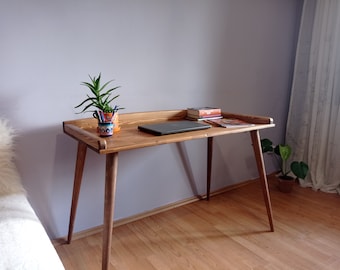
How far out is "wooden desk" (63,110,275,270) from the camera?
3.66 ft

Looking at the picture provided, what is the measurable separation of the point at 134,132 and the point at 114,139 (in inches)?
7.2

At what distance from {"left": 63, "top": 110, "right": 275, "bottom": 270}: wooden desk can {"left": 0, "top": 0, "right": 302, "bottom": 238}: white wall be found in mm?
123

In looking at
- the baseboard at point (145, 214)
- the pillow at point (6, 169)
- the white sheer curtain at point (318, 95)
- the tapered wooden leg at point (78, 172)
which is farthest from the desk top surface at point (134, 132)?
the white sheer curtain at point (318, 95)

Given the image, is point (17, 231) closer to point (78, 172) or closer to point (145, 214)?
point (78, 172)

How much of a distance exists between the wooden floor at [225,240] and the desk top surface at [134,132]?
0.67 meters

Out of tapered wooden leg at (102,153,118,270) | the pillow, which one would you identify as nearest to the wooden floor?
tapered wooden leg at (102,153,118,270)

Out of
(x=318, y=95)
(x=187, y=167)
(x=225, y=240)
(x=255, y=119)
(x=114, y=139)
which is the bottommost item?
(x=225, y=240)

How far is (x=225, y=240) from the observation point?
1.63 m

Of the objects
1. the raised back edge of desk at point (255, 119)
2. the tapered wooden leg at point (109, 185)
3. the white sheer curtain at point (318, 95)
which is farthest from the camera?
the white sheer curtain at point (318, 95)

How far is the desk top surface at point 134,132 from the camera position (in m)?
1.11

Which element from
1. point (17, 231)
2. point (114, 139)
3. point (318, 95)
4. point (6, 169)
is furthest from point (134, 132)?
point (318, 95)

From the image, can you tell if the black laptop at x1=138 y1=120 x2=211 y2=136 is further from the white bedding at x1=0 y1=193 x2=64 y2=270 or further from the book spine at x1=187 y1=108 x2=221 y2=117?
the white bedding at x1=0 y1=193 x2=64 y2=270

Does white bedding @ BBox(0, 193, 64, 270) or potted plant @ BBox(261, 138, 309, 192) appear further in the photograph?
potted plant @ BBox(261, 138, 309, 192)

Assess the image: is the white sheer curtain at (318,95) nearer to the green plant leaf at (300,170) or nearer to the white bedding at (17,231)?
the green plant leaf at (300,170)
